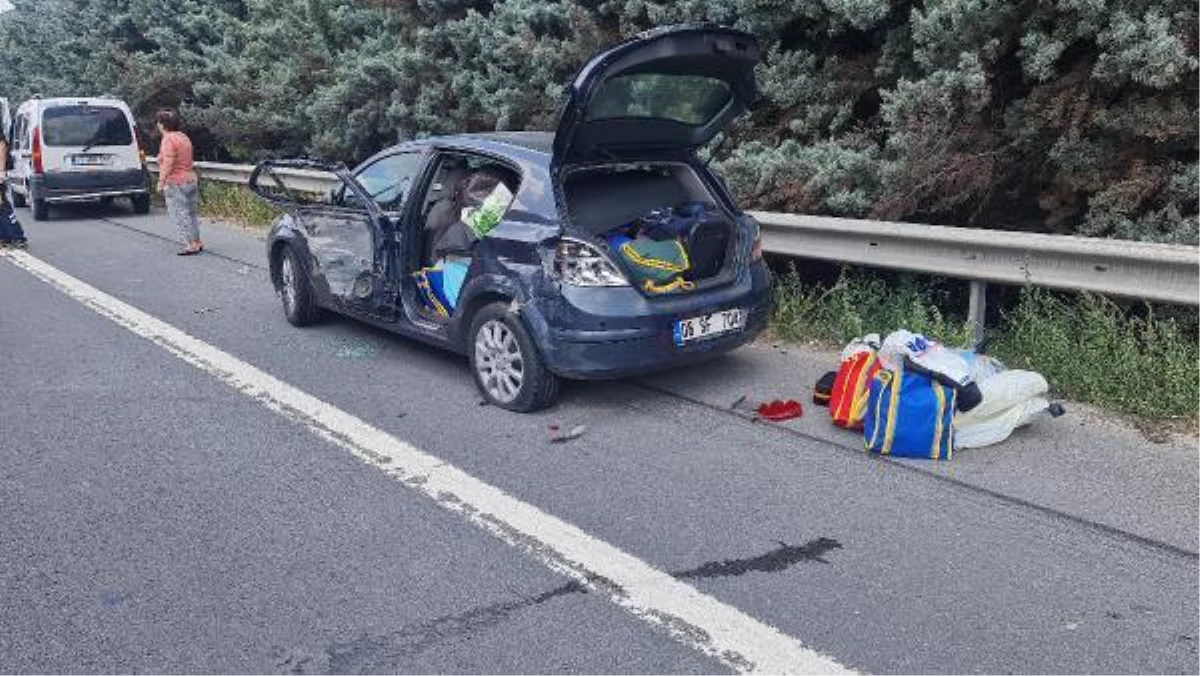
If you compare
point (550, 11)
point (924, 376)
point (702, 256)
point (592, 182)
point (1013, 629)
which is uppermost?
point (550, 11)

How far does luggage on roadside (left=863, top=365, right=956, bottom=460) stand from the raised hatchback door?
6.61 ft

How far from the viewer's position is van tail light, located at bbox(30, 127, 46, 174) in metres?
16.2

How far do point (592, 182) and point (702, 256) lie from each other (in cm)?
75

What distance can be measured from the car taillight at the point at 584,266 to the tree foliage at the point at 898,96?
8.73 ft

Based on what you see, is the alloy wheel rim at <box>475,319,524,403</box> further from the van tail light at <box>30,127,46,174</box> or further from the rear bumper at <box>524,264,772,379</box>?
the van tail light at <box>30,127,46,174</box>

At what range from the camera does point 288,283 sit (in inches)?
312

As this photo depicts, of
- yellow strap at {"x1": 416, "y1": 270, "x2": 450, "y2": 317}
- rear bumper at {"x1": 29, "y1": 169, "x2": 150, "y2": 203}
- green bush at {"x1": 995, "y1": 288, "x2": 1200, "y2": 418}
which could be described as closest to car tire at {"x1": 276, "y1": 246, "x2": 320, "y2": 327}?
yellow strap at {"x1": 416, "y1": 270, "x2": 450, "y2": 317}

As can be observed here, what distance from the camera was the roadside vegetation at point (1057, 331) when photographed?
5.48 m

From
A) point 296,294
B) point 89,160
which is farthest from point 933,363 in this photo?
point 89,160

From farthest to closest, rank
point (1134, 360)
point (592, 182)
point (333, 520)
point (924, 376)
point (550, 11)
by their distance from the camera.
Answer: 1. point (550, 11)
2. point (592, 182)
3. point (1134, 360)
4. point (924, 376)
5. point (333, 520)

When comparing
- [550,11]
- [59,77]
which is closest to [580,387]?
[550,11]

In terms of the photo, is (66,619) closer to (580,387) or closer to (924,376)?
(580,387)

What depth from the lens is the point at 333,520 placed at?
168 inches

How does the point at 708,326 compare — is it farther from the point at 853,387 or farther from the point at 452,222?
the point at 452,222
